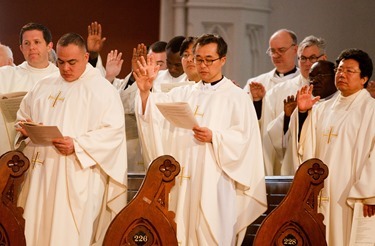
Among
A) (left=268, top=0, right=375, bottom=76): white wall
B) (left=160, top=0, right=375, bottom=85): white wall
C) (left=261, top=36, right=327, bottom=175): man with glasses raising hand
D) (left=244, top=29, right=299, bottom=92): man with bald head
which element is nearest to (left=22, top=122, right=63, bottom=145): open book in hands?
(left=261, top=36, right=327, bottom=175): man with glasses raising hand

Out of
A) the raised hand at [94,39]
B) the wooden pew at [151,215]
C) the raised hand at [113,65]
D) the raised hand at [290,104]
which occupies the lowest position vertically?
the wooden pew at [151,215]

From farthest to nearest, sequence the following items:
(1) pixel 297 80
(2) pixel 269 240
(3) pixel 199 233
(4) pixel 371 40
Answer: (4) pixel 371 40 < (1) pixel 297 80 < (3) pixel 199 233 < (2) pixel 269 240

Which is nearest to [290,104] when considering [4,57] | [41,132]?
[41,132]

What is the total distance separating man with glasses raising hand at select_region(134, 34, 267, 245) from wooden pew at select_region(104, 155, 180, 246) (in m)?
0.56

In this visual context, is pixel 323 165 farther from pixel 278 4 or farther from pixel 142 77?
pixel 278 4

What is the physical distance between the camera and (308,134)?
10.2m

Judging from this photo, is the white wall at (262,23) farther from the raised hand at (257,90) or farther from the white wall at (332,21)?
the raised hand at (257,90)

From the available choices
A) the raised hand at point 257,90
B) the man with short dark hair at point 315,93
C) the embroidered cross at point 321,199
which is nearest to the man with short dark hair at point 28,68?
the raised hand at point 257,90

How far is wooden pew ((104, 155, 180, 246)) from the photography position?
30.7ft

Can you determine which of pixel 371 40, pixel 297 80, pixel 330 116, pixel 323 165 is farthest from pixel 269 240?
pixel 371 40

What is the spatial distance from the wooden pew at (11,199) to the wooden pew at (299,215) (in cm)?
191

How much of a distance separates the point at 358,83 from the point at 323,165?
1.12m

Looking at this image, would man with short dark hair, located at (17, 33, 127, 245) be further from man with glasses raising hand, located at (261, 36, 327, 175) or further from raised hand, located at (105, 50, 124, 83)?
man with glasses raising hand, located at (261, 36, 327, 175)

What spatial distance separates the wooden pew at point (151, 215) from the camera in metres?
9.37
